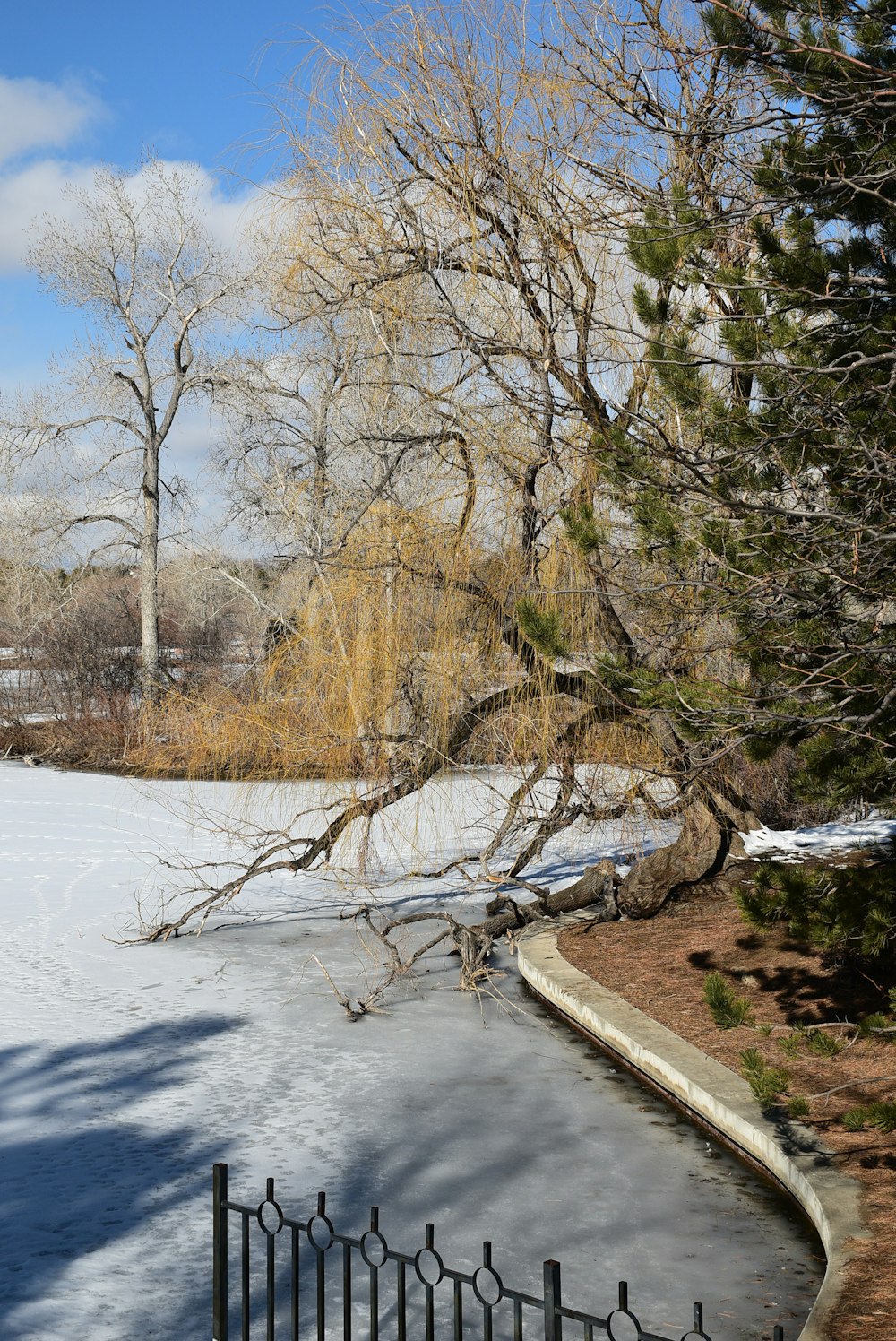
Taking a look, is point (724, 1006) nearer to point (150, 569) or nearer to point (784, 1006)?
point (784, 1006)

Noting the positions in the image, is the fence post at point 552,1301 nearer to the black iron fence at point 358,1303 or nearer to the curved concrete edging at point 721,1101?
the black iron fence at point 358,1303

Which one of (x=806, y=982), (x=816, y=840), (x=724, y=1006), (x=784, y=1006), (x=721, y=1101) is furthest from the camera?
(x=816, y=840)

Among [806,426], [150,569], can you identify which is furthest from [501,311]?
[150,569]

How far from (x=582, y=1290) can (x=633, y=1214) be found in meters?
0.82

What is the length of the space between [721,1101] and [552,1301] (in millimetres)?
3871

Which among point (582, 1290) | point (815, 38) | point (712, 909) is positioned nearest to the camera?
point (582, 1290)

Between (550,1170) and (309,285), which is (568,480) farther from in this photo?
(550,1170)

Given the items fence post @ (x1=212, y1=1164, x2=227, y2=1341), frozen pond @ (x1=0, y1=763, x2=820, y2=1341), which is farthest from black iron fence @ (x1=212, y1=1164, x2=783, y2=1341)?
frozen pond @ (x1=0, y1=763, x2=820, y2=1341)

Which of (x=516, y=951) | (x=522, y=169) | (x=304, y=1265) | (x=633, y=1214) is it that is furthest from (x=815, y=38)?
(x=516, y=951)

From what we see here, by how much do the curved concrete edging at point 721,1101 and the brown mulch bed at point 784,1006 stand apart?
0.07 meters

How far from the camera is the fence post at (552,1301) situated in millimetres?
2729

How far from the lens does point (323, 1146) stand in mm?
6215

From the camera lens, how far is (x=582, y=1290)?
4.70 metres

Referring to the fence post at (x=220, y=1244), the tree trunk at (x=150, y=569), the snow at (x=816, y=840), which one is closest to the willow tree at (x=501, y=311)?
the snow at (x=816, y=840)
